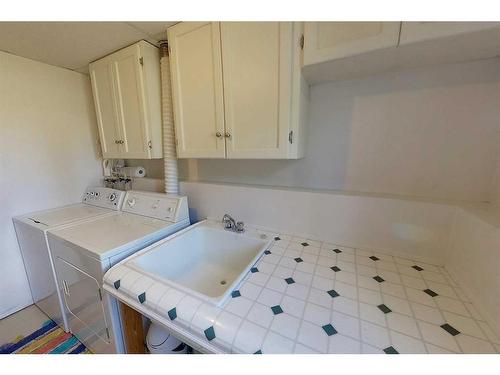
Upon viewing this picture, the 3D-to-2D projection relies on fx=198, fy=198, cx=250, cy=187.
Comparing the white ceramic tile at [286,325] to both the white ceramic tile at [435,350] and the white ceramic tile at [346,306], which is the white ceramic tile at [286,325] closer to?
the white ceramic tile at [346,306]

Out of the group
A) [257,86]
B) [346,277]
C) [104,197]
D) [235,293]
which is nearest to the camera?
[235,293]

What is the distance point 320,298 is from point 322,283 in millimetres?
97

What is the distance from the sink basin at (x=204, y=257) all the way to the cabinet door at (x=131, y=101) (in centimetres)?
75

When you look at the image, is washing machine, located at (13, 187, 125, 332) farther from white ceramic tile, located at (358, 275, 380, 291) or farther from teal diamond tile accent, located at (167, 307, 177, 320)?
white ceramic tile, located at (358, 275, 380, 291)

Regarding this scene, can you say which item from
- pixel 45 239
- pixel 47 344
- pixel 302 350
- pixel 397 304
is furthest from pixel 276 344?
pixel 47 344

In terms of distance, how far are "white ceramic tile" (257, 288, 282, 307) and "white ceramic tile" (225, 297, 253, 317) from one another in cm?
5

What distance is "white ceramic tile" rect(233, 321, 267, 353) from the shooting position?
594 millimetres

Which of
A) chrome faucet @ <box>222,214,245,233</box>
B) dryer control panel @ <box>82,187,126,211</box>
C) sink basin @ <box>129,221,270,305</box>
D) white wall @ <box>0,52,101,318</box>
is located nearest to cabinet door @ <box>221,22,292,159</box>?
chrome faucet @ <box>222,214,245,233</box>

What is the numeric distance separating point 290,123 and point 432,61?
0.72m

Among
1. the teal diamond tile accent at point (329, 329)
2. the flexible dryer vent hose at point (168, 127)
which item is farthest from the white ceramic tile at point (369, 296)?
the flexible dryer vent hose at point (168, 127)

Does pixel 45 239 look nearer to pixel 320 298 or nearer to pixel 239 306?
pixel 239 306

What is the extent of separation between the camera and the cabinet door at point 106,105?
1.58 meters

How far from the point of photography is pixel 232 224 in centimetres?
141
